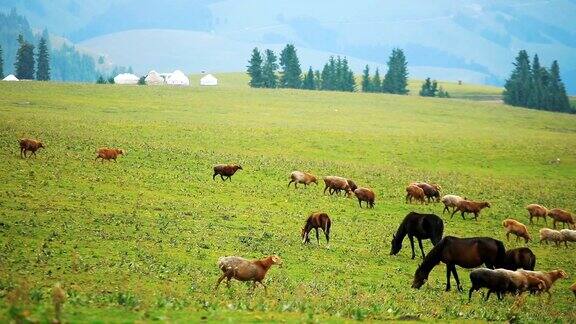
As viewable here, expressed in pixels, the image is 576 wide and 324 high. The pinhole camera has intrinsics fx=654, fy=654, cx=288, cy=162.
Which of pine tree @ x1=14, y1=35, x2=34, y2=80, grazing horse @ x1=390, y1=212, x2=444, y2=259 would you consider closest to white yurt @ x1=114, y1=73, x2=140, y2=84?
pine tree @ x1=14, y1=35, x2=34, y2=80

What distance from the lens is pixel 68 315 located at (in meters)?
14.0

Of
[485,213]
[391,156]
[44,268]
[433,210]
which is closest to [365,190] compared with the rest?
[433,210]

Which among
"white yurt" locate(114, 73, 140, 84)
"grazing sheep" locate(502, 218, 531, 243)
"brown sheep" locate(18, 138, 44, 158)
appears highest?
"white yurt" locate(114, 73, 140, 84)

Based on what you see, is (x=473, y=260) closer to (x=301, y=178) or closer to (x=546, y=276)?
(x=546, y=276)

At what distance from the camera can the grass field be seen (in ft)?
59.1

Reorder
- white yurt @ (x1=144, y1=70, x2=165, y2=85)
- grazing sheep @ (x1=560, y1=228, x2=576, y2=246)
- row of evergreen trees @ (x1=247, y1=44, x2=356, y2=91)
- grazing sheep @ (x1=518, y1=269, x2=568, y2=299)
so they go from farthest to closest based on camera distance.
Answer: white yurt @ (x1=144, y1=70, x2=165, y2=85), row of evergreen trees @ (x1=247, y1=44, x2=356, y2=91), grazing sheep @ (x1=560, y1=228, x2=576, y2=246), grazing sheep @ (x1=518, y1=269, x2=568, y2=299)

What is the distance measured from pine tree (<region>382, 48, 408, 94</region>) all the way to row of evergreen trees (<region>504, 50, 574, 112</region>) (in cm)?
2358

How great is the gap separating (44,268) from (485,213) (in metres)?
27.4

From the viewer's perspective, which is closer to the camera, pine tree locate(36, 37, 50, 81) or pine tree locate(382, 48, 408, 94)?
pine tree locate(36, 37, 50, 81)

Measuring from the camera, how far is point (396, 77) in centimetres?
15550

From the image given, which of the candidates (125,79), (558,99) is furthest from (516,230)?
(125,79)

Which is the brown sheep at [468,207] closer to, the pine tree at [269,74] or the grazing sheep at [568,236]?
the grazing sheep at [568,236]

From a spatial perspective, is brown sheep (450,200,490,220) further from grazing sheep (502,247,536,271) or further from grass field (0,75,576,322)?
grazing sheep (502,247,536,271)

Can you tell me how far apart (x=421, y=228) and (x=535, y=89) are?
126m
